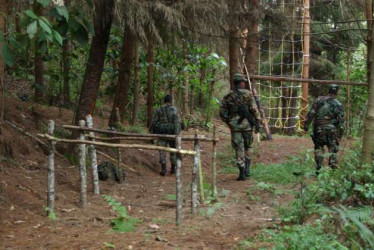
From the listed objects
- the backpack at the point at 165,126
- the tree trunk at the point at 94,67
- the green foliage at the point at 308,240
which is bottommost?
the green foliage at the point at 308,240

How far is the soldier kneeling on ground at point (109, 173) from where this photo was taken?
29.9ft

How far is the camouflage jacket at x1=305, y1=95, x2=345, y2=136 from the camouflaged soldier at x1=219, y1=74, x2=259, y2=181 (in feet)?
3.71

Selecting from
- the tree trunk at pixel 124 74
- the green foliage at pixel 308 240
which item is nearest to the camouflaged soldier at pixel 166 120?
the tree trunk at pixel 124 74

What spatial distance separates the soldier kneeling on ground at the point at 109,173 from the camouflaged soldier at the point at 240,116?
2.29m

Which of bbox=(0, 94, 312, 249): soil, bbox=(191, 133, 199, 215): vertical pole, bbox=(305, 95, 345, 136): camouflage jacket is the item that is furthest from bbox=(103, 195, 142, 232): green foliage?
bbox=(305, 95, 345, 136): camouflage jacket

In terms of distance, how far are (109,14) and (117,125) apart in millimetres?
3101

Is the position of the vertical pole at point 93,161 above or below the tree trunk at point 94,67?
below

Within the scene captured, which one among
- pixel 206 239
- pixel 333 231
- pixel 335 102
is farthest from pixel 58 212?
pixel 335 102

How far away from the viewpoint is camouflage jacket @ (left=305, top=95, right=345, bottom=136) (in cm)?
911

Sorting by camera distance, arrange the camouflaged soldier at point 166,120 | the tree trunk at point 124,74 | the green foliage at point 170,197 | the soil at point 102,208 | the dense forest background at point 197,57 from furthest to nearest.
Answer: the tree trunk at point 124,74
the camouflaged soldier at point 166,120
the green foliage at point 170,197
the soil at point 102,208
the dense forest background at point 197,57

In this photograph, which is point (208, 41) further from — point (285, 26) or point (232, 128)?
point (285, 26)

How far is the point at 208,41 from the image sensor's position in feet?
32.7

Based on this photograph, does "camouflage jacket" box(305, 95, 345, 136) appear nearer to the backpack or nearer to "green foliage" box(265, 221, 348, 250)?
the backpack

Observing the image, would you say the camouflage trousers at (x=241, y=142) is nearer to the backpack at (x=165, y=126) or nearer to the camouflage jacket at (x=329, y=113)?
the camouflage jacket at (x=329, y=113)
